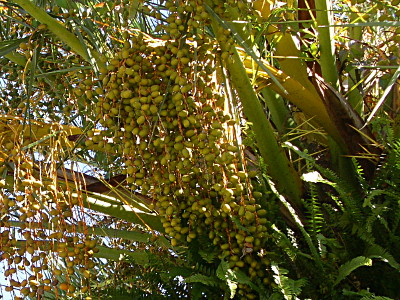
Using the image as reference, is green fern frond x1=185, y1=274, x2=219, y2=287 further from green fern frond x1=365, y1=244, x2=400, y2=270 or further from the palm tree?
green fern frond x1=365, y1=244, x2=400, y2=270

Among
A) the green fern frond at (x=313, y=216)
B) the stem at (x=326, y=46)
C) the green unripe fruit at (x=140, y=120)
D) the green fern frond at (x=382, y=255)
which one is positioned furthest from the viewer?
the stem at (x=326, y=46)

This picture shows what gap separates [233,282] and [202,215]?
237mm

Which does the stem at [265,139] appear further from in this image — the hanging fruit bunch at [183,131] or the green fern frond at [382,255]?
the green fern frond at [382,255]

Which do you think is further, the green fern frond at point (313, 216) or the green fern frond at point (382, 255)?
the green fern frond at point (313, 216)

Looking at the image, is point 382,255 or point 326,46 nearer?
point 382,255

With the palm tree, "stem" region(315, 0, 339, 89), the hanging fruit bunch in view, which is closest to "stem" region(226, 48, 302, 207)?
the palm tree

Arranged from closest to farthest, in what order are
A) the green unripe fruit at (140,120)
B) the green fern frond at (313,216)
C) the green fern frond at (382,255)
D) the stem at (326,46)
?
the green unripe fruit at (140,120) → the green fern frond at (382,255) → the green fern frond at (313,216) → the stem at (326,46)

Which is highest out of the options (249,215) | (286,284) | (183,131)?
(183,131)

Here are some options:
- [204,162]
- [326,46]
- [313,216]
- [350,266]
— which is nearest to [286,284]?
[350,266]

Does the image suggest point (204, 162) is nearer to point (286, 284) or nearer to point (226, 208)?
point (226, 208)

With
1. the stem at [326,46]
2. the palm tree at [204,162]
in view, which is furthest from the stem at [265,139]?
the stem at [326,46]

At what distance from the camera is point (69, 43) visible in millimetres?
2285

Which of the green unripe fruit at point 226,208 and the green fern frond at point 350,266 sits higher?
the green unripe fruit at point 226,208

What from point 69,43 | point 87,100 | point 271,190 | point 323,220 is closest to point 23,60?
point 69,43
